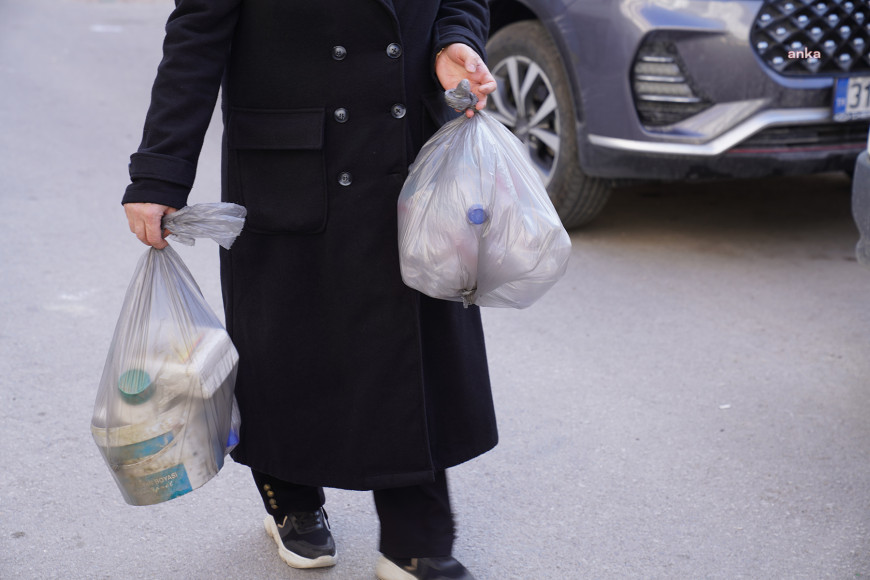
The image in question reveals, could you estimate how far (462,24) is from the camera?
208 centimetres

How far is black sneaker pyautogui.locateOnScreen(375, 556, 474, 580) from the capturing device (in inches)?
90.4

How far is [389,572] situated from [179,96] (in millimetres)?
1156

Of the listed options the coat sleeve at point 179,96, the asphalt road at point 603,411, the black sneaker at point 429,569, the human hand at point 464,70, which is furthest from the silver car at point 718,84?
the coat sleeve at point 179,96

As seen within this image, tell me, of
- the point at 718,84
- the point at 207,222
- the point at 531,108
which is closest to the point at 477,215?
A: the point at 207,222

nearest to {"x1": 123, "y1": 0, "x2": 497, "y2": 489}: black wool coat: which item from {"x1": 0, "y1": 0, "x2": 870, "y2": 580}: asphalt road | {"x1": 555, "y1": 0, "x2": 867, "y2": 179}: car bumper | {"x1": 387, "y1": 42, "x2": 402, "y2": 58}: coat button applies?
{"x1": 387, "y1": 42, "x2": 402, "y2": 58}: coat button

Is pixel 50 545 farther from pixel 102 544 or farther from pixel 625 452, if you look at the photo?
pixel 625 452

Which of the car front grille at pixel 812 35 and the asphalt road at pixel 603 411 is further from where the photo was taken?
the car front grille at pixel 812 35

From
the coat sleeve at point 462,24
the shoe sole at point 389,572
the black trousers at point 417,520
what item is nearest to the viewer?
the coat sleeve at point 462,24

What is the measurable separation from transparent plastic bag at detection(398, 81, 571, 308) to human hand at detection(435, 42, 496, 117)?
5 cm

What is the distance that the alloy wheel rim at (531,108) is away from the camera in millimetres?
4723

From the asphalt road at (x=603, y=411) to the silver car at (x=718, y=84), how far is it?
52cm

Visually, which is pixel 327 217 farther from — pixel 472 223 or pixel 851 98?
pixel 851 98

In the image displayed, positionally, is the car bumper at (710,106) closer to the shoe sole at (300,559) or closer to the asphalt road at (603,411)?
the asphalt road at (603,411)

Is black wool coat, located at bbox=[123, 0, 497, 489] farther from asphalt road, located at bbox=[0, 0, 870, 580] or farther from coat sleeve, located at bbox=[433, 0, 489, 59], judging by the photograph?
asphalt road, located at bbox=[0, 0, 870, 580]
